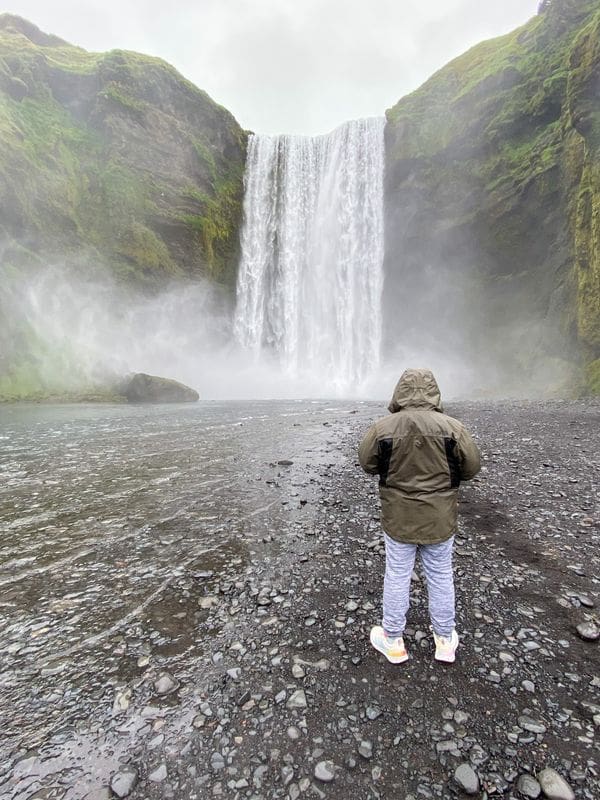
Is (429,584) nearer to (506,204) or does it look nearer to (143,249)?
(506,204)

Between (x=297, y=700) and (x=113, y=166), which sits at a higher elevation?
(x=113, y=166)

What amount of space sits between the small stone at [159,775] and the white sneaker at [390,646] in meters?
1.93

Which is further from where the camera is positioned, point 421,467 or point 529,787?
point 421,467

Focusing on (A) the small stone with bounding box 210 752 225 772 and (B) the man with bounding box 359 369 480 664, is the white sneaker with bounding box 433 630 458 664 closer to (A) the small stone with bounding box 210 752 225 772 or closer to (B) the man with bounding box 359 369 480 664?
(B) the man with bounding box 359 369 480 664

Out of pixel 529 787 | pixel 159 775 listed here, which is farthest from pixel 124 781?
pixel 529 787

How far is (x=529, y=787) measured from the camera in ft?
7.69

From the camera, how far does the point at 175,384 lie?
1331 inches

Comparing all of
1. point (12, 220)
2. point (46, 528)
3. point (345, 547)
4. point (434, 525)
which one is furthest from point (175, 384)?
point (434, 525)

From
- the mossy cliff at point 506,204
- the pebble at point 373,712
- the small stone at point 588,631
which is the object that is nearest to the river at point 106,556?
the pebble at point 373,712

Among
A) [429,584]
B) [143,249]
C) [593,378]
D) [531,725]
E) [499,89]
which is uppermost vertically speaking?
[499,89]

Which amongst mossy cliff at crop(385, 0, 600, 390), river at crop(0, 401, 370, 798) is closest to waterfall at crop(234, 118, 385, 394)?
mossy cliff at crop(385, 0, 600, 390)

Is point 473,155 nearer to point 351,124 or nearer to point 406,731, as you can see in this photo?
point 351,124

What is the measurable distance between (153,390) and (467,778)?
33.7 metres

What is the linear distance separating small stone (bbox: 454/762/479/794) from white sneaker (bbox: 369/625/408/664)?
3.13 ft
